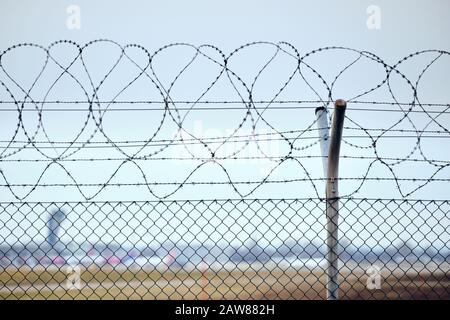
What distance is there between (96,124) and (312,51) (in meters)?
1.84

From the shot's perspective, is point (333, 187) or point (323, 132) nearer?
point (333, 187)

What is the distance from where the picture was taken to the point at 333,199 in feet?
9.41

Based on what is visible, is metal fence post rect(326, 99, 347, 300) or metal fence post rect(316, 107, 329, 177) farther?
metal fence post rect(316, 107, 329, 177)

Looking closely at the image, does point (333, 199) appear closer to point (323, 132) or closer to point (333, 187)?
point (333, 187)

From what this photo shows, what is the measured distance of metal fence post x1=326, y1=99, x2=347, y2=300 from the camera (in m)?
2.82

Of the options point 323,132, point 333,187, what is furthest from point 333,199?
point 323,132

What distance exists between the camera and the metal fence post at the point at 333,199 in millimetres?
2820

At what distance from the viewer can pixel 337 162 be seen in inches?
116

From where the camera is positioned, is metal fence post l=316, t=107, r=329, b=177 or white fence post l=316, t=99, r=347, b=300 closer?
white fence post l=316, t=99, r=347, b=300

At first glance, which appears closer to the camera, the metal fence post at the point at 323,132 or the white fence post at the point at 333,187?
the white fence post at the point at 333,187

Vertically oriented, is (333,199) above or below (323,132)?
below
